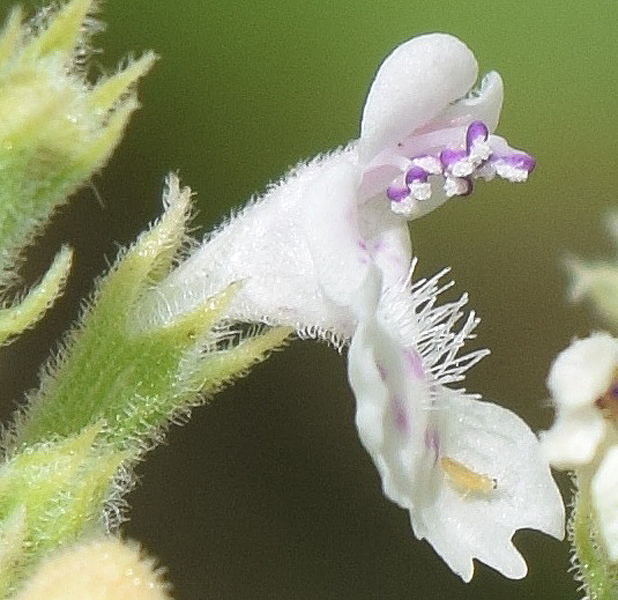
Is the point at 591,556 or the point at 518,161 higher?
the point at 518,161

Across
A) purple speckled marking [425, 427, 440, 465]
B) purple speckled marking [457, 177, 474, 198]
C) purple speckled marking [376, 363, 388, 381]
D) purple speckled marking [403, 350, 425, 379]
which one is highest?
purple speckled marking [457, 177, 474, 198]

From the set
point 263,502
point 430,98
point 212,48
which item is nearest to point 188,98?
point 212,48

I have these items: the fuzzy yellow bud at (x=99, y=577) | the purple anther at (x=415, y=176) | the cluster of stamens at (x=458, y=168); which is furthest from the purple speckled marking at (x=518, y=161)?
the fuzzy yellow bud at (x=99, y=577)

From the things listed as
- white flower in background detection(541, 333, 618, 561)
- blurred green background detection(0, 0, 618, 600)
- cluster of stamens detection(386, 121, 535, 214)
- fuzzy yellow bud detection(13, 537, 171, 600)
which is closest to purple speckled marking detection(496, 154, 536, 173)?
cluster of stamens detection(386, 121, 535, 214)

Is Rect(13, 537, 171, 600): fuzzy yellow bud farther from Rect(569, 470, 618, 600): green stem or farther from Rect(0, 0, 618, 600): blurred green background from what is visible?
Rect(0, 0, 618, 600): blurred green background

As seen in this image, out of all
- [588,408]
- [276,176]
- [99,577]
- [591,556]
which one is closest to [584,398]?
[588,408]

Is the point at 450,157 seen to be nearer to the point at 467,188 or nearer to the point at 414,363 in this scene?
the point at 467,188

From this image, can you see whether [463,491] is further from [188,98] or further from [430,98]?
[188,98]
